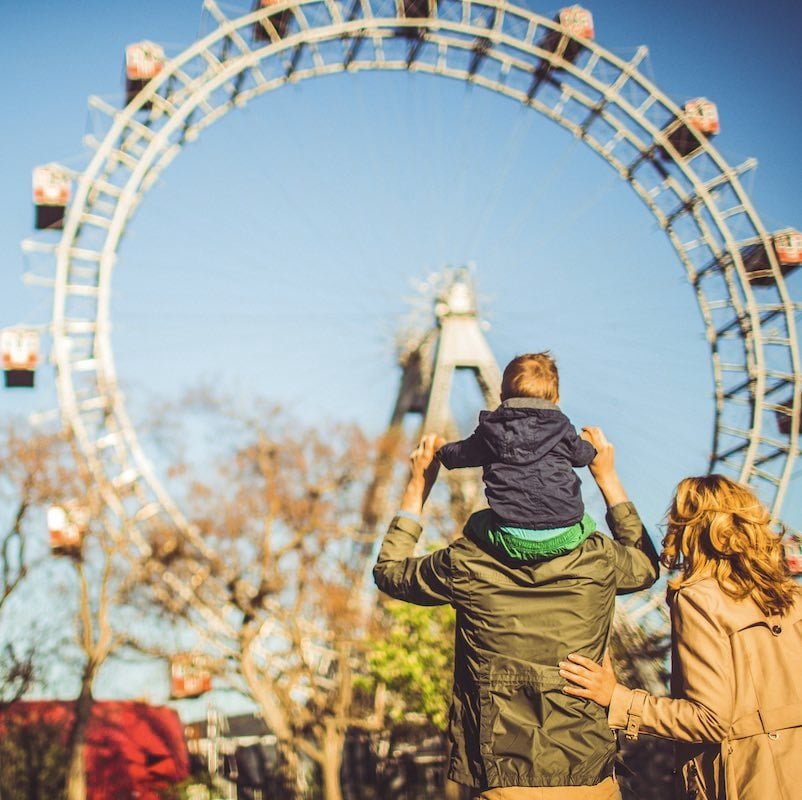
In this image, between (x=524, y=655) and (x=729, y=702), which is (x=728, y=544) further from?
(x=524, y=655)

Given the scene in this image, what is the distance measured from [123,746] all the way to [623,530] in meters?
26.9

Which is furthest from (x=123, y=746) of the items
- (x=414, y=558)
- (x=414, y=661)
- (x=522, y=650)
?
(x=522, y=650)

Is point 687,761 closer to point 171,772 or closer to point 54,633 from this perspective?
point 54,633

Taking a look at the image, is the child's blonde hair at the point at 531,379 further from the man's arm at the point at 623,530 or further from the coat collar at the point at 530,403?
the man's arm at the point at 623,530

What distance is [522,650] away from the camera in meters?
2.59

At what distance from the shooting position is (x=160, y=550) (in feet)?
58.2

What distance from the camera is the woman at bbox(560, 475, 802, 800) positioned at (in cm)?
250

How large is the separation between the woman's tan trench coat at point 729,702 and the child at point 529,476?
42cm

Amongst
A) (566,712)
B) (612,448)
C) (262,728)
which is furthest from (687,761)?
(262,728)

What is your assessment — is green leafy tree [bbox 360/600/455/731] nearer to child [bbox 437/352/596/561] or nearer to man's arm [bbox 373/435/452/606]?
man's arm [bbox 373/435/452/606]

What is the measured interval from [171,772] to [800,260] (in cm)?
2134

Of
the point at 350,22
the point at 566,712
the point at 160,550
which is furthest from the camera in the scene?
the point at 350,22

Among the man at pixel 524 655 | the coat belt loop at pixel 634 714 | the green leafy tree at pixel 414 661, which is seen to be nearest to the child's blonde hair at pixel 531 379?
the man at pixel 524 655

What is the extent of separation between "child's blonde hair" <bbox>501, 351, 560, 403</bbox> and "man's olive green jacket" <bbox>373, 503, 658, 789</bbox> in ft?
1.26
